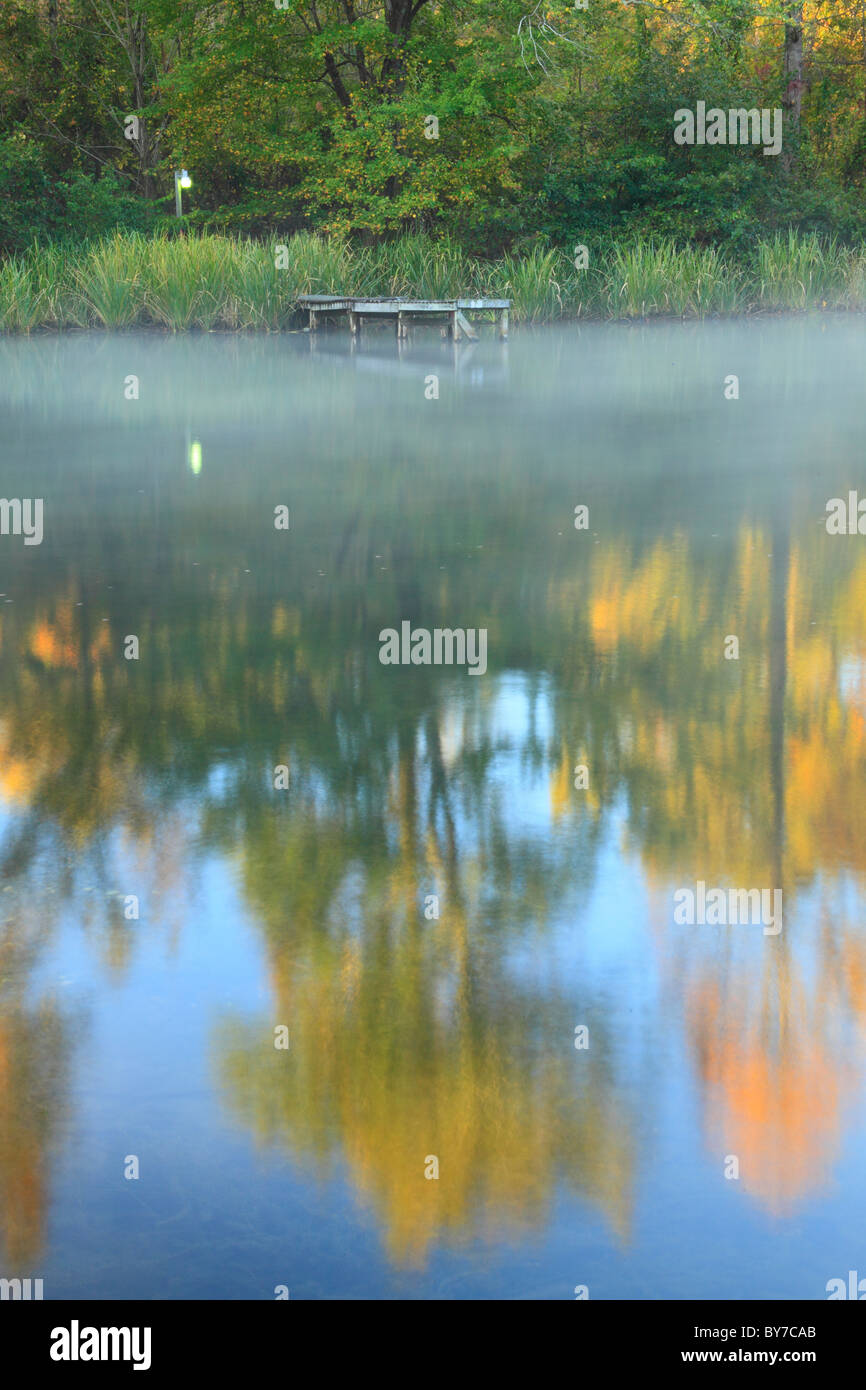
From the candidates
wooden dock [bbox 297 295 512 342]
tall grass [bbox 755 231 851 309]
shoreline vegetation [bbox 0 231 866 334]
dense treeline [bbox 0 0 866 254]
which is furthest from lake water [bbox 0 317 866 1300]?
dense treeline [bbox 0 0 866 254]

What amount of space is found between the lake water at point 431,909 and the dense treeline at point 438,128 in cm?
2541

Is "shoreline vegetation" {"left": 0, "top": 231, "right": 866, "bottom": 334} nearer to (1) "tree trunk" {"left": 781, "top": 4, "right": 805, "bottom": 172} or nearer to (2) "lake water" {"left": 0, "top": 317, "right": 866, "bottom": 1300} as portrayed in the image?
(1) "tree trunk" {"left": 781, "top": 4, "right": 805, "bottom": 172}

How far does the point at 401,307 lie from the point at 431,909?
75.2 feet

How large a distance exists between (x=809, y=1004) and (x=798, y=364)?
1868 centimetres

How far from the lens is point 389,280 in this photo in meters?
30.6

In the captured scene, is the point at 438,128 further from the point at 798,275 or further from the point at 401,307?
the point at 401,307

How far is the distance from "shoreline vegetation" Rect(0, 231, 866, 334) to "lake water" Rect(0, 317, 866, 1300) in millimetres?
17595

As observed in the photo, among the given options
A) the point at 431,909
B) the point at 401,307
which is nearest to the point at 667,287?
the point at 401,307

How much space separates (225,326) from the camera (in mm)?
28109

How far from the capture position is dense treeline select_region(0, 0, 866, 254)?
3422 centimetres

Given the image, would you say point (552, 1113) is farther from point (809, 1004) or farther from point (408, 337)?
point (408, 337)

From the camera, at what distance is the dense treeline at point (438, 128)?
112 feet

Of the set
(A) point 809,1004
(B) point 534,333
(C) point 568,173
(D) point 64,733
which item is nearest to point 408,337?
(B) point 534,333

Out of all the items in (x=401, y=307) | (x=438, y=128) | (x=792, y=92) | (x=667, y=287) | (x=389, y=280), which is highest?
(x=792, y=92)
